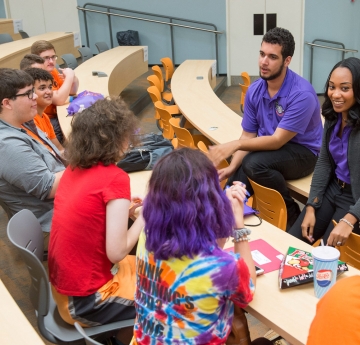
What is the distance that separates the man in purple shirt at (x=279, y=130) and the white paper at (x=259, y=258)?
1002mm

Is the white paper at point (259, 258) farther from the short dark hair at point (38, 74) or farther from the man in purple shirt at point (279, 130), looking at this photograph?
the short dark hair at point (38, 74)

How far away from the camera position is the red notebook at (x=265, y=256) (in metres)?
1.86

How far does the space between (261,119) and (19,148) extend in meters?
1.57

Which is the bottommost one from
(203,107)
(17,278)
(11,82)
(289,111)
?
(17,278)

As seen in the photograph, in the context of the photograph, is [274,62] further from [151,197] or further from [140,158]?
[151,197]

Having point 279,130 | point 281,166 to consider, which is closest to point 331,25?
point 279,130

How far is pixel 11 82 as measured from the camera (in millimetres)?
2637

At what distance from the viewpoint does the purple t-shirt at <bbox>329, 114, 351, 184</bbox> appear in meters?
2.48

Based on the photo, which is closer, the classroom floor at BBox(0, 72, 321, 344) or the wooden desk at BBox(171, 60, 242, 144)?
the classroom floor at BBox(0, 72, 321, 344)

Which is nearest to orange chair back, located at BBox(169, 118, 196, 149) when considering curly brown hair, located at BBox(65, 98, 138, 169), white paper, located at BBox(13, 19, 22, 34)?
curly brown hair, located at BBox(65, 98, 138, 169)

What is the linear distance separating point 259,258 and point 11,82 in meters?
1.69

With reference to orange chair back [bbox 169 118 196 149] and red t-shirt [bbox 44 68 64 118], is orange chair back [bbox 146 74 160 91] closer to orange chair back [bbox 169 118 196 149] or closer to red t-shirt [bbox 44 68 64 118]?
red t-shirt [bbox 44 68 64 118]

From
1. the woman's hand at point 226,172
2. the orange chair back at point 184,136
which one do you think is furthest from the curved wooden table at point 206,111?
the woman's hand at point 226,172

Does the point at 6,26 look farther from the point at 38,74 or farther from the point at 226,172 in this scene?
the point at 226,172
